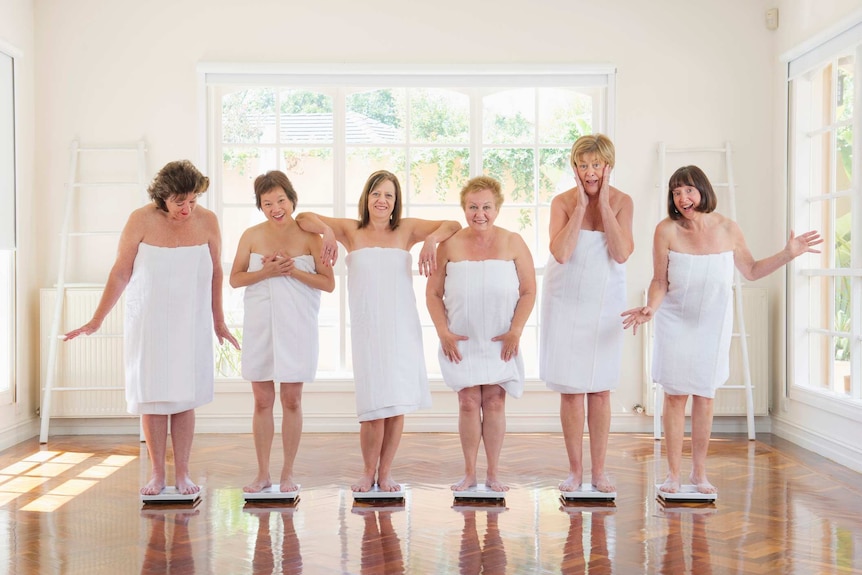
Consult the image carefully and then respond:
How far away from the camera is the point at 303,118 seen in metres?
6.52

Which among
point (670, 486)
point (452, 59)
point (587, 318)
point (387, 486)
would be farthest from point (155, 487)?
point (452, 59)

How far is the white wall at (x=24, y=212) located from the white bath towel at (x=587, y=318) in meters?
3.84

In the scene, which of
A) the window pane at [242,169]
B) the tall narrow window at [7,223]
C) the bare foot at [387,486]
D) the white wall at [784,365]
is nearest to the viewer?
the bare foot at [387,486]

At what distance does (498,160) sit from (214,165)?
2.07 metres

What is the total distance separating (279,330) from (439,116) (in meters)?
2.92

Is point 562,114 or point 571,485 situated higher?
point 562,114

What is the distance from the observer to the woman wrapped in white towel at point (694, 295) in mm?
4145

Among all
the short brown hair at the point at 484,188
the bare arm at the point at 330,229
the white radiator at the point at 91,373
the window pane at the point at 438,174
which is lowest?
the white radiator at the point at 91,373

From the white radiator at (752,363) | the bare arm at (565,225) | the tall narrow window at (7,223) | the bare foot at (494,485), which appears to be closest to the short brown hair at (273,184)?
the bare arm at (565,225)

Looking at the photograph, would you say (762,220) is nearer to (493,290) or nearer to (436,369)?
(436,369)

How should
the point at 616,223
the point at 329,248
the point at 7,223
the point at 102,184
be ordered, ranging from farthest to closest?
the point at 102,184, the point at 7,223, the point at 616,223, the point at 329,248

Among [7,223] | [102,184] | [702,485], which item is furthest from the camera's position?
[102,184]

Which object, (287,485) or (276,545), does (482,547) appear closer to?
(276,545)

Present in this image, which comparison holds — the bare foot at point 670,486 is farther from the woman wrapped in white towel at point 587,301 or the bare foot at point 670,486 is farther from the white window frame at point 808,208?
the white window frame at point 808,208
